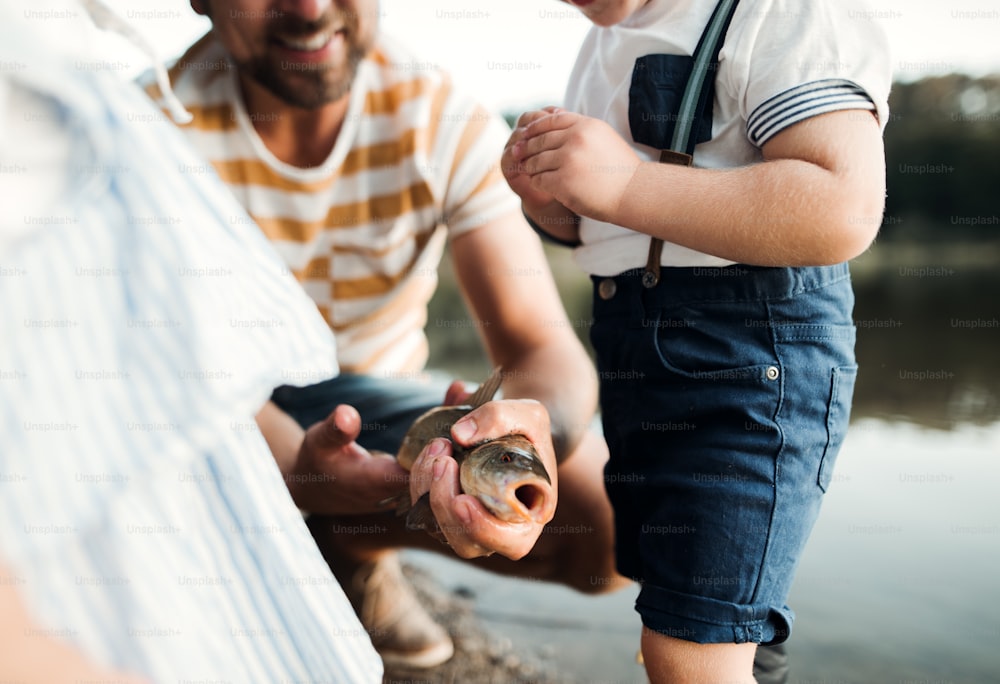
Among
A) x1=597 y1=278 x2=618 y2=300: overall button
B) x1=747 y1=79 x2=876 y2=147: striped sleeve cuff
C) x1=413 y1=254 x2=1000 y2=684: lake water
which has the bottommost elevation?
x1=413 y1=254 x2=1000 y2=684: lake water

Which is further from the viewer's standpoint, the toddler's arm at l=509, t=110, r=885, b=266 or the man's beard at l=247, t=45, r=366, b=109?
the man's beard at l=247, t=45, r=366, b=109

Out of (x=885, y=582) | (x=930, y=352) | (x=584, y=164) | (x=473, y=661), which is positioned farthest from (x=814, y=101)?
(x=930, y=352)

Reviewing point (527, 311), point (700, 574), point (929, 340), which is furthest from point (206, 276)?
point (929, 340)

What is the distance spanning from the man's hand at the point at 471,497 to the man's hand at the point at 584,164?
1.08 feet

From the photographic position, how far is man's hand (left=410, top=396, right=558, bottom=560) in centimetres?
102

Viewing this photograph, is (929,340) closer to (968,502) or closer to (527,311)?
(968,502)

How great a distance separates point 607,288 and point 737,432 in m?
Result: 0.34

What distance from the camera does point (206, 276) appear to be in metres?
0.74

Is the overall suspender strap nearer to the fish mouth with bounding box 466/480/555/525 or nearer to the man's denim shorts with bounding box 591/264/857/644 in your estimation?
the man's denim shorts with bounding box 591/264/857/644

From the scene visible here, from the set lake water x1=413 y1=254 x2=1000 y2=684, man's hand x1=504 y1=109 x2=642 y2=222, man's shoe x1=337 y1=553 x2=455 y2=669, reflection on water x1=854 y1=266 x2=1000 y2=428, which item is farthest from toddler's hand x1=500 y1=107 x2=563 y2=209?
reflection on water x1=854 y1=266 x2=1000 y2=428

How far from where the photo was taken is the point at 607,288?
140 centimetres

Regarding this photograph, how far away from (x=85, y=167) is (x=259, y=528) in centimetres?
39

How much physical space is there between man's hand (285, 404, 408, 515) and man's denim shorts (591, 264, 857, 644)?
1.83ft

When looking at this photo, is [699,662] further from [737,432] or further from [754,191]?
[754,191]
